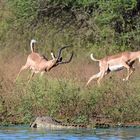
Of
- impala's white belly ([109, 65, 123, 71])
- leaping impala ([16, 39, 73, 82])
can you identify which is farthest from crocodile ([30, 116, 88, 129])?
Answer: impala's white belly ([109, 65, 123, 71])

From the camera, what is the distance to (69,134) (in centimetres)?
1381

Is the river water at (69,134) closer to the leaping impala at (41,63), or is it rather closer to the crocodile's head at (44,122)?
the crocodile's head at (44,122)

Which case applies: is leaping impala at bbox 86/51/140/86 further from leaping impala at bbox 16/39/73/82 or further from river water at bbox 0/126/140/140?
river water at bbox 0/126/140/140

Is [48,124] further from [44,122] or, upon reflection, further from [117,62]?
[117,62]

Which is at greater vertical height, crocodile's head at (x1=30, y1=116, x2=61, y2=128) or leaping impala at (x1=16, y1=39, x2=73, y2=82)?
leaping impala at (x1=16, y1=39, x2=73, y2=82)

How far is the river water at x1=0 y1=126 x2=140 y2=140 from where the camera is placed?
13316 millimetres

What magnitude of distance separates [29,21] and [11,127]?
14.2m

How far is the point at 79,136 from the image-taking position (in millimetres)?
13539

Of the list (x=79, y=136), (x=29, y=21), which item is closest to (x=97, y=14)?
(x=29, y=21)

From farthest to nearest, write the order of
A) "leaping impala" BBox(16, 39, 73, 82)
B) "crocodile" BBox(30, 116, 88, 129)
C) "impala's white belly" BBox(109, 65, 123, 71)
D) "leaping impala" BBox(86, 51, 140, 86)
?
"impala's white belly" BBox(109, 65, 123, 71) < "leaping impala" BBox(86, 51, 140, 86) < "leaping impala" BBox(16, 39, 73, 82) < "crocodile" BBox(30, 116, 88, 129)

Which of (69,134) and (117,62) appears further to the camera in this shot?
(117,62)

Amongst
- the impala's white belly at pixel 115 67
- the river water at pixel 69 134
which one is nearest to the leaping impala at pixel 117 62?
the impala's white belly at pixel 115 67

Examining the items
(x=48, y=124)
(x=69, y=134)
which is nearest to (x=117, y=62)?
(x=48, y=124)

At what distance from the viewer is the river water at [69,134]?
1332cm
